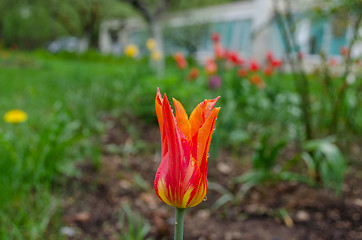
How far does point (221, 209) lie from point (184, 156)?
1455 mm

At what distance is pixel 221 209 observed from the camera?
192 cm

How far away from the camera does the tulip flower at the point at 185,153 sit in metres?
0.54

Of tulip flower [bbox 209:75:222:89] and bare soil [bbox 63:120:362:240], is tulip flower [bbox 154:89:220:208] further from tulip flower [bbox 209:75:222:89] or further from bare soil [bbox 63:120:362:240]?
tulip flower [bbox 209:75:222:89]

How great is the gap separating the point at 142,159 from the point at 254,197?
3.30 ft

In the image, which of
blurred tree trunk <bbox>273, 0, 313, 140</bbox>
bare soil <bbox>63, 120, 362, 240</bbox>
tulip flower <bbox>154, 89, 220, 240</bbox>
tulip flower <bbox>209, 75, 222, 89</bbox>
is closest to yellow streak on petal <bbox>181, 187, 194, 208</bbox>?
tulip flower <bbox>154, 89, 220, 240</bbox>

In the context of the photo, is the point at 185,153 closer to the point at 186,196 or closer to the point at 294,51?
the point at 186,196

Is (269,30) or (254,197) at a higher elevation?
(269,30)

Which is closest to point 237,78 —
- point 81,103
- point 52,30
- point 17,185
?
point 81,103

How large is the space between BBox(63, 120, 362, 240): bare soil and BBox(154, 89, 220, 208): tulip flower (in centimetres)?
108

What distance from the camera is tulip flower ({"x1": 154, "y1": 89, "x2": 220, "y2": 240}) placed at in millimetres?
544

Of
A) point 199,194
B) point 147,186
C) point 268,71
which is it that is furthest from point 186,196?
point 268,71

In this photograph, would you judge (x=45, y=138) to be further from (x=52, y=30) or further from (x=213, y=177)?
(x=52, y=30)

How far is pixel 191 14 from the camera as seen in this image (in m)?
17.2

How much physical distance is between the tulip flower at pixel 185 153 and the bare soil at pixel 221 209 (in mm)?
1079
